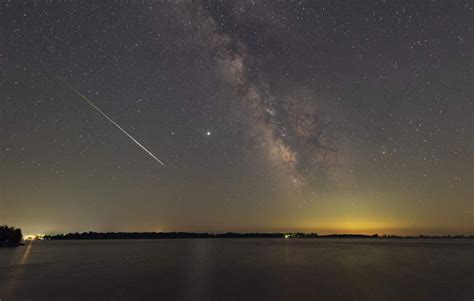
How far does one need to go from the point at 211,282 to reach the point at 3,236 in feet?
421

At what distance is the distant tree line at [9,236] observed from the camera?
133m

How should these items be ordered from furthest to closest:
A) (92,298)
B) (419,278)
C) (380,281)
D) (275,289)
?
1. (419,278)
2. (380,281)
3. (275,289)
4. (92,298)

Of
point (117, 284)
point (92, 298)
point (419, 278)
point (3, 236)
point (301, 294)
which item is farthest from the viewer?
point (3, 236)

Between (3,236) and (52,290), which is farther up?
(3,236)

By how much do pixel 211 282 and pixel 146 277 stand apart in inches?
340

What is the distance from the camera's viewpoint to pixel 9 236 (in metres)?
135

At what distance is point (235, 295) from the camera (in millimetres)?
30062

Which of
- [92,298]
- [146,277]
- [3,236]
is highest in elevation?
[3,236]

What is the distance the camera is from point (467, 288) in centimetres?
3391

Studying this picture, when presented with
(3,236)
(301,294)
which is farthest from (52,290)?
(3,236)

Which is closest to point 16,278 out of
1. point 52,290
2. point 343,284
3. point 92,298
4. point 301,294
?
point 52,290

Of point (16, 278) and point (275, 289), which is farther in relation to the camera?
point (16, 278)

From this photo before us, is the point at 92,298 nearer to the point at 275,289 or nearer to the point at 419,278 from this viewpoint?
the point at 275,289

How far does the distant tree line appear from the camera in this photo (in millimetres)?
133125
